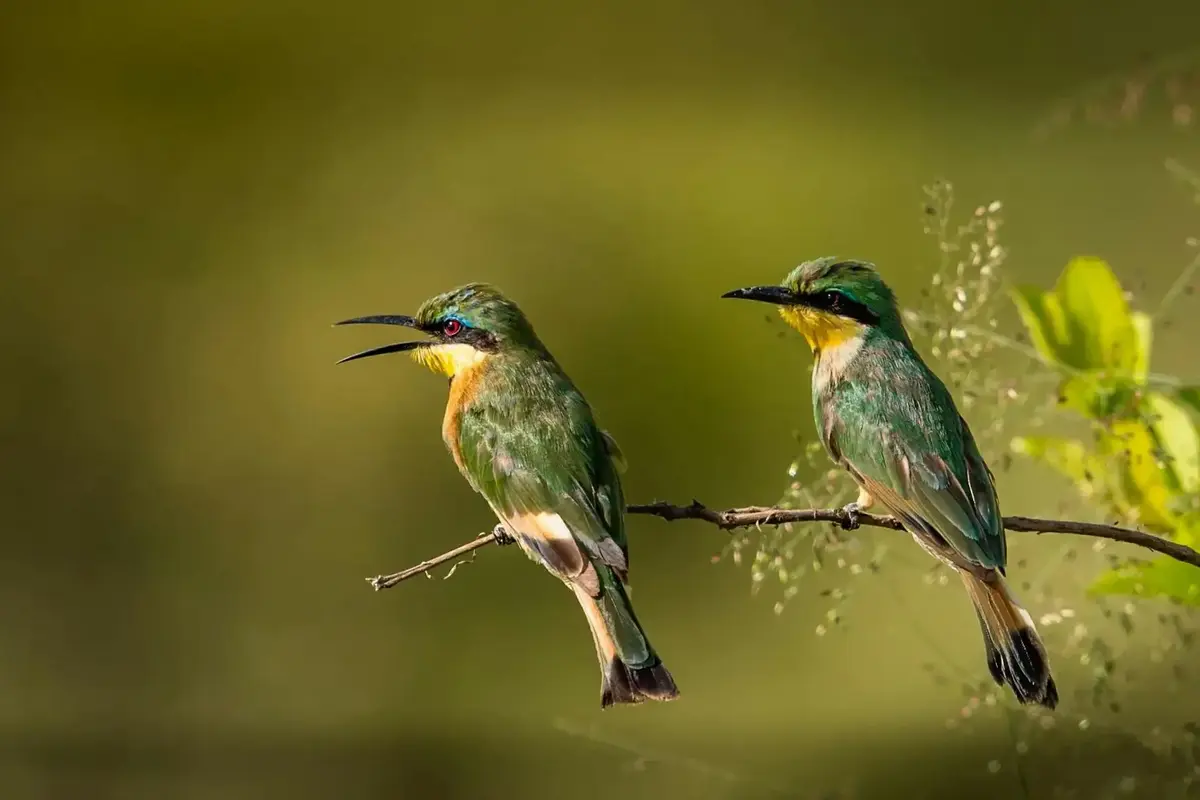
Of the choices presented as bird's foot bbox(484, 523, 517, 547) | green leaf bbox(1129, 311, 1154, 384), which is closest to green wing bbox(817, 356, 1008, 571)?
green leaf bbox(1129, 311, 1154, 384)

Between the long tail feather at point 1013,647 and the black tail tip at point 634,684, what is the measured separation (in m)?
0.19

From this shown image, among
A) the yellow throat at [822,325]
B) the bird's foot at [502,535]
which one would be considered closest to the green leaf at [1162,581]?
the yellow throat at [822,325]

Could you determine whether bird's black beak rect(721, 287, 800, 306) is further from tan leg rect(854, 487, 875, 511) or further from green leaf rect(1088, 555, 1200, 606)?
green leaf rect(1088, 555, 1200, 606)

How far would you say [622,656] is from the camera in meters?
0.74

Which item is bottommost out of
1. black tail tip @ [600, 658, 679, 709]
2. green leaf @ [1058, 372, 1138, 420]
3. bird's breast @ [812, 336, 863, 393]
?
black tail tip @ [600, 658, 679, 709]

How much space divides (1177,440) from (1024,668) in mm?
272

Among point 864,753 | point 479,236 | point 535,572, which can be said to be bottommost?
point 864,753

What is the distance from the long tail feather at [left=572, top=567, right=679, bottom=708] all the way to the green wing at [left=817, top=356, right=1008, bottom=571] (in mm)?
185

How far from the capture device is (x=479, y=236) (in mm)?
2369

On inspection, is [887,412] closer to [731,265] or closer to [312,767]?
[731,265]

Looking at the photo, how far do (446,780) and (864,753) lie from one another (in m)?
0.77

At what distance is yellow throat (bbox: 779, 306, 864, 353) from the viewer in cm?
91

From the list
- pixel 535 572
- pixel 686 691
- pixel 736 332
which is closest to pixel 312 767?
pixel 535 572

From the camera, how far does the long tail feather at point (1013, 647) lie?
0.75 metres
